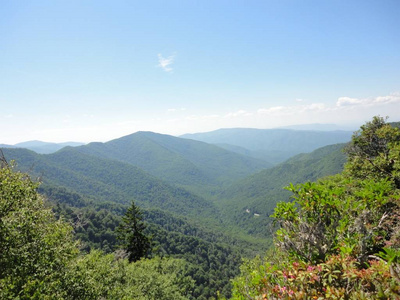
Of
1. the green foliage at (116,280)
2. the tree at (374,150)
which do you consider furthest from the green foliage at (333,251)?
the tree at (374,150)

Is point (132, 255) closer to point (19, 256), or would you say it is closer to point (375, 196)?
point (19, 256)

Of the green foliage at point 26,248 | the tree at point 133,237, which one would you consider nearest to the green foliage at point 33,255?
the green foliage at point 26,248

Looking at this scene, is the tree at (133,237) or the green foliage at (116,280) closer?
the green foliage at (116,280)

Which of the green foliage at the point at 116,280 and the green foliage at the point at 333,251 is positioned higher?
the green foliage at the point at 333,251

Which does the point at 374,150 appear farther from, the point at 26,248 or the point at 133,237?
the point at 133,237

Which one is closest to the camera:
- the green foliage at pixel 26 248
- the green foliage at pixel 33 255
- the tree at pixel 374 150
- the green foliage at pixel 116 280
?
the green foliage at pixel 26 248

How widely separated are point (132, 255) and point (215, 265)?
326 ft

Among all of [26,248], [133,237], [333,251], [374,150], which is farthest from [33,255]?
[374,150]

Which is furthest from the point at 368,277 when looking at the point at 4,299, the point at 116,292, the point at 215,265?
the point at 215,265

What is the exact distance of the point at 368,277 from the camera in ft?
15.4

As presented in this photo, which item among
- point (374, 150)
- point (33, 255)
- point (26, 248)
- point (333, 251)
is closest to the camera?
point (333, 251)

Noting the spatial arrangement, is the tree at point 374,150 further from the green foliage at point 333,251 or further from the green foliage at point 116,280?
the green foliage at point 116,280

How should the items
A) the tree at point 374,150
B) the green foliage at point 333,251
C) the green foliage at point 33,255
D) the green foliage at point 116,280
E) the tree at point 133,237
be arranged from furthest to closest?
the tree at point 133,237, the tree at point 374,150, the green foliage at point 116,280, the green foliage at point 33,255, the green foliage at point 333,251

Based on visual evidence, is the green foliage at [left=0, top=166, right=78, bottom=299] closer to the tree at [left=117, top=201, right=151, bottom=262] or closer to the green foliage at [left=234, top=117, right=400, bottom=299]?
the green foliage at [left=234, top=117, right=400, bottom=299]
